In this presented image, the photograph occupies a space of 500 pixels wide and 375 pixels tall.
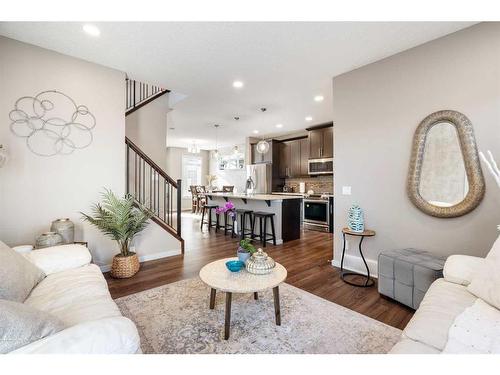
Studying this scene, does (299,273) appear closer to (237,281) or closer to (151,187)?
(237,281)

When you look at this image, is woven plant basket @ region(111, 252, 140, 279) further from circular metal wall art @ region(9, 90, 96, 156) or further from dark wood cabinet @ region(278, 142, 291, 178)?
dark wood cabinet @ region(278, 142, 291, 178)

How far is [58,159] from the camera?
9.20ft

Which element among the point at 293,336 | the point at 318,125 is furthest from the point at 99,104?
the point at 318,125

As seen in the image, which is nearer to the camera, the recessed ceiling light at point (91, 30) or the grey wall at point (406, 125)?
the grey wall at point (406, 125)

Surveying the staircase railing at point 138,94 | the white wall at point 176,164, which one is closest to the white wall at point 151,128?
the staircase railing at point 138,94

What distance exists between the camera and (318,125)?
20.5 ft

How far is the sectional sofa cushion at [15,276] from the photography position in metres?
1.34

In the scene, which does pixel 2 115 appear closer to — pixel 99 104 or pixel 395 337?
pixel 99 104

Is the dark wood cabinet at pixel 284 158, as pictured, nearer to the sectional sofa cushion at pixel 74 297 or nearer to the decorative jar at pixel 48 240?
the decorative jar at pixel 48 240

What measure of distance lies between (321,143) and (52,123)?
5.53 meters

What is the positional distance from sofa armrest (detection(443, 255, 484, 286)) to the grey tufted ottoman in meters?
0.32

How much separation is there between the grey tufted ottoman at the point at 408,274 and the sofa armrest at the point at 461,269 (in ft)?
1.06

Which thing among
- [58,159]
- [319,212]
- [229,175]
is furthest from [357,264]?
[229,175]
